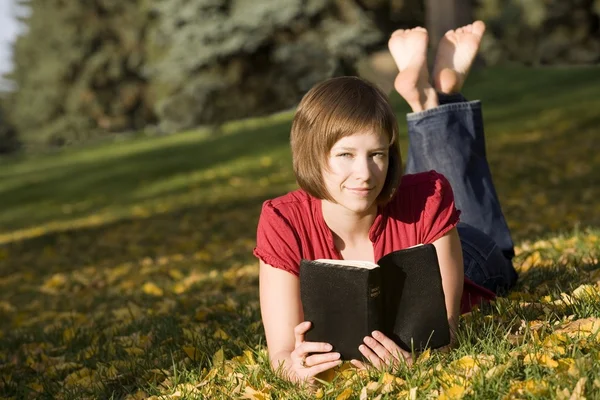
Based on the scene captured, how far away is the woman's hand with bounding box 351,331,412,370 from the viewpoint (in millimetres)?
2428

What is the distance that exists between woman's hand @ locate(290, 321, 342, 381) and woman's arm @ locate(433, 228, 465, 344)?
489mm

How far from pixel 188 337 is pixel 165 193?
9718mm

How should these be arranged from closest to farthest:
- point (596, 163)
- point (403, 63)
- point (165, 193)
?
point (403, 63) < point (596, 163) < point (165, 193)

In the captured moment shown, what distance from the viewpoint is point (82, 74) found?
3416 cm

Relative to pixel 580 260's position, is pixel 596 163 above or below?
below

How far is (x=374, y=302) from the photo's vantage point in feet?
7.80

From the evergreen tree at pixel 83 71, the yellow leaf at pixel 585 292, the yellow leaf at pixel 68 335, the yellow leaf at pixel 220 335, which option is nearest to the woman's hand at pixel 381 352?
the yellow leaf at pixel 585 292

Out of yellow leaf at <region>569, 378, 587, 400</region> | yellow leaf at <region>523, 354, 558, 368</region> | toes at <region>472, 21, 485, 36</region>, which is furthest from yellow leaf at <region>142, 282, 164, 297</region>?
yellow leaf at <region>569, 378, 587, 400</region>

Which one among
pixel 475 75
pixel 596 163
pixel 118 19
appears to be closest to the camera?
pixel 596 163

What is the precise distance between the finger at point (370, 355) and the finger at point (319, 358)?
77 millimetres

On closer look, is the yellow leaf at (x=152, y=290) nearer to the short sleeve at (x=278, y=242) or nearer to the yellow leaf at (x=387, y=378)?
the short sleeve at (x=278, y=242)

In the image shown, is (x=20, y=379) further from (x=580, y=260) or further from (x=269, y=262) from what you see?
(x=580, y=260)

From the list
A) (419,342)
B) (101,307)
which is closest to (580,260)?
(419,342)

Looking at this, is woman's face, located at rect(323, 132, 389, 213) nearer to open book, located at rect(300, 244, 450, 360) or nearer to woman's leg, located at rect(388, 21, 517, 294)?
open book, located at rect(300, 244, 450, 360)
